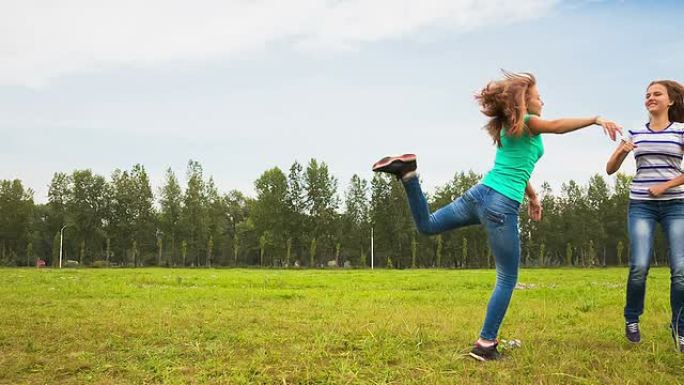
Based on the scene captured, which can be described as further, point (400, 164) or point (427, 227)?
point (427, 227)

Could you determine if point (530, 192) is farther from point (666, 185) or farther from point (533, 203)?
point (666, 185)

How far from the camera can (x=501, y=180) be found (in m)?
4.69

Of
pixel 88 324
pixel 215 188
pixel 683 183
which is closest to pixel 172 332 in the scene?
pixel 88 324

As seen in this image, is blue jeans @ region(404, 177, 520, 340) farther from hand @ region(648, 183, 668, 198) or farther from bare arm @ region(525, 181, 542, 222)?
hand @ region(648, 183, 668, 198)

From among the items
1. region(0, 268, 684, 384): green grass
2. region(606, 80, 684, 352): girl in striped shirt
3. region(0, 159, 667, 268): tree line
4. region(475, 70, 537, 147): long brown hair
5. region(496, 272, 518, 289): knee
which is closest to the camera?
region(0, 268, 684, 384): green grass

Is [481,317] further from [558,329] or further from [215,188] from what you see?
[215,188]

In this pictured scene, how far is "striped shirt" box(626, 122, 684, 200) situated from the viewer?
518 cm

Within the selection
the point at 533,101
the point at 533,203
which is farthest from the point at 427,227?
the point at 533,101

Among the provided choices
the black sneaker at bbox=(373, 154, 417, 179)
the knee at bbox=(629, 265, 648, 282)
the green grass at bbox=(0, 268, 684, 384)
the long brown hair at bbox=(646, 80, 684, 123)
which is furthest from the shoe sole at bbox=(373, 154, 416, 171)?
the long brown hair at bbox=(646, 80, 684, 123)

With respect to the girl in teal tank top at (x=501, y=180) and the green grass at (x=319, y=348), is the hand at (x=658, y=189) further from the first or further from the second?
the green grass at (x=319, y=348)

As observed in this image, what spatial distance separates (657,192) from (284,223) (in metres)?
71.6

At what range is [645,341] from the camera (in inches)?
216

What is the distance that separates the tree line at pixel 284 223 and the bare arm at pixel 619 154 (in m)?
68.6

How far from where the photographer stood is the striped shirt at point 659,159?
518 cm
